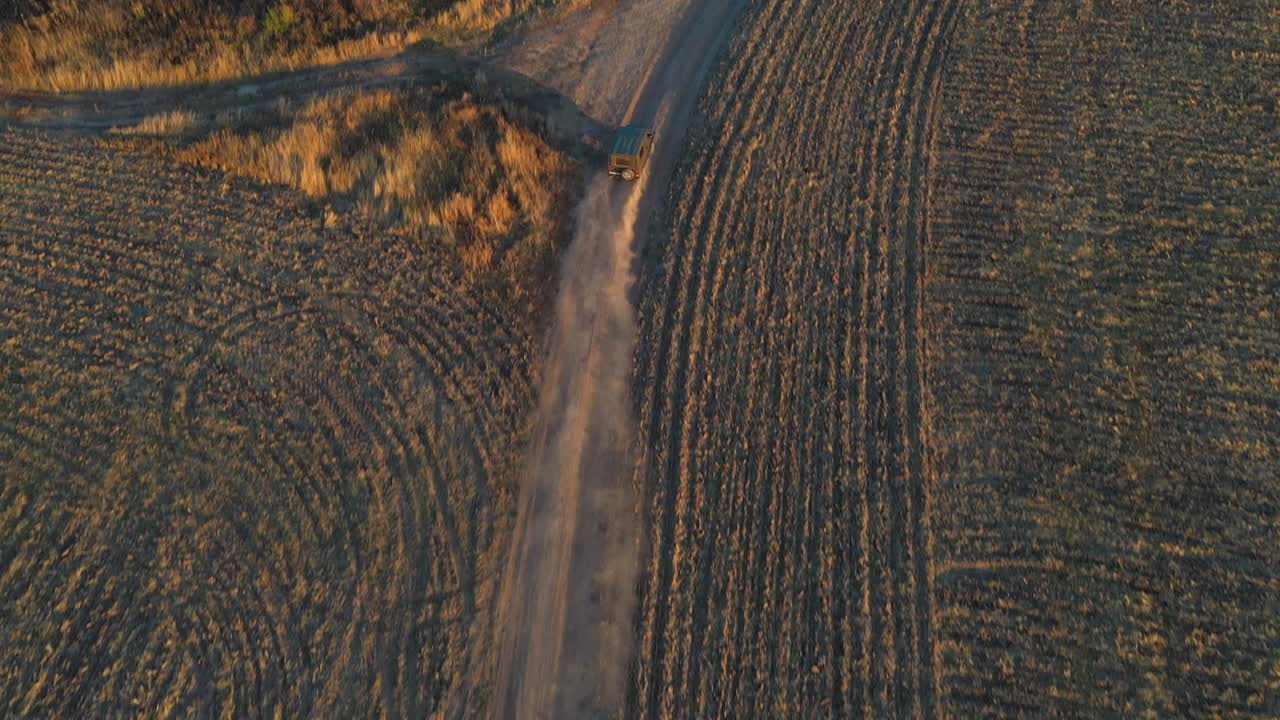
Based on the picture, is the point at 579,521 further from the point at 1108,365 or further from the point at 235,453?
the point at 1108,365

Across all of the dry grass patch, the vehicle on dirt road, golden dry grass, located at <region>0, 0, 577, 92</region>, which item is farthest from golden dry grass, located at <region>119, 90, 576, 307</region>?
golden dry grass, located at <region>0, 0, 577, 92</region>

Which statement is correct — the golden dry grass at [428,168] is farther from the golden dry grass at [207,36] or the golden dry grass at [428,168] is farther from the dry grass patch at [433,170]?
the golden dry grass at [207,36]

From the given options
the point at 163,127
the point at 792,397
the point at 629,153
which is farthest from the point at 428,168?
the point at 792,397

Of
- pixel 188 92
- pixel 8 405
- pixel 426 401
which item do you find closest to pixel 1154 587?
pixel 426 401

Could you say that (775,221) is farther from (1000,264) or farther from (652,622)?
(652,622)

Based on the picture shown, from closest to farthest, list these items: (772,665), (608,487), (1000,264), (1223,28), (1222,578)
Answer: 1. (772,665)
2. (1222,578)
3. (608,487)
4. (1000,264)
5. (1223,28)

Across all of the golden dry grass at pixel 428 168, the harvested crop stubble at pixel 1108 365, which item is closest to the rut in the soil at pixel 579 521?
the golden dry grass at pixel 428 168

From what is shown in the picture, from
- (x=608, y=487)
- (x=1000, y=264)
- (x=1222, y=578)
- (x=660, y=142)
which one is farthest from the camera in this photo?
(x=660, y=142)
